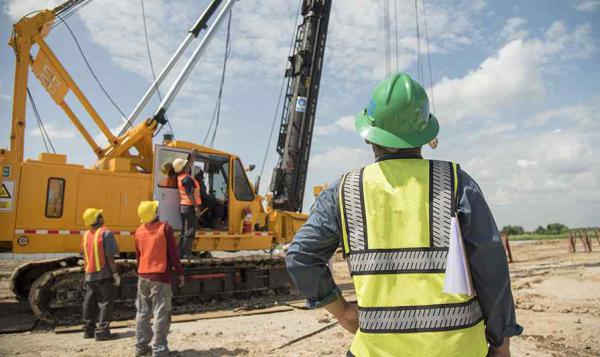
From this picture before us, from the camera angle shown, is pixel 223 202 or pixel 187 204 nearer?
pixel 187 204

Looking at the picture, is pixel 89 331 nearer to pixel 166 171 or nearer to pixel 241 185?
pixel 166 171

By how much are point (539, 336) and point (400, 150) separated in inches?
235

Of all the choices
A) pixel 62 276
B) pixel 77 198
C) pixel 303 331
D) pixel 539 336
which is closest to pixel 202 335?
pixel 303 331

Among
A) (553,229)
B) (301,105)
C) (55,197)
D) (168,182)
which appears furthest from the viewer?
(553,229)

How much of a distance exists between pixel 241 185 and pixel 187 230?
1.89m

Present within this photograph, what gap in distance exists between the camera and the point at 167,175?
9.12m

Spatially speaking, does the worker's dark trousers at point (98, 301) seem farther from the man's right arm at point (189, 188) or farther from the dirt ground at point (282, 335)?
the man's right arm at point (189, 188)

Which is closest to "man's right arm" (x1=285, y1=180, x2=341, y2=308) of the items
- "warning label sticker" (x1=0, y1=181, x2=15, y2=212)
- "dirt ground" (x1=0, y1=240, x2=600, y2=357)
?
"dirt ground" (x1=0, y1=240, x2=600, y2=357)

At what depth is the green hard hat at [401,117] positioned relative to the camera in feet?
5.94

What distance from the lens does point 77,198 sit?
8336 mm

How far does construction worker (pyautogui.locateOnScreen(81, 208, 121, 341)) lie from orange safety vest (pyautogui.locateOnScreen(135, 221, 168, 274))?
1.13m

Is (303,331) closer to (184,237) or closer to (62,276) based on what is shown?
(184,237)

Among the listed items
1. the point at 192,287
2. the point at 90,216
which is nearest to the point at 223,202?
the point at 192,287

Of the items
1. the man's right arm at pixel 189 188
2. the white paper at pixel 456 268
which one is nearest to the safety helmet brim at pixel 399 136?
the white paper at pixel 456 268
